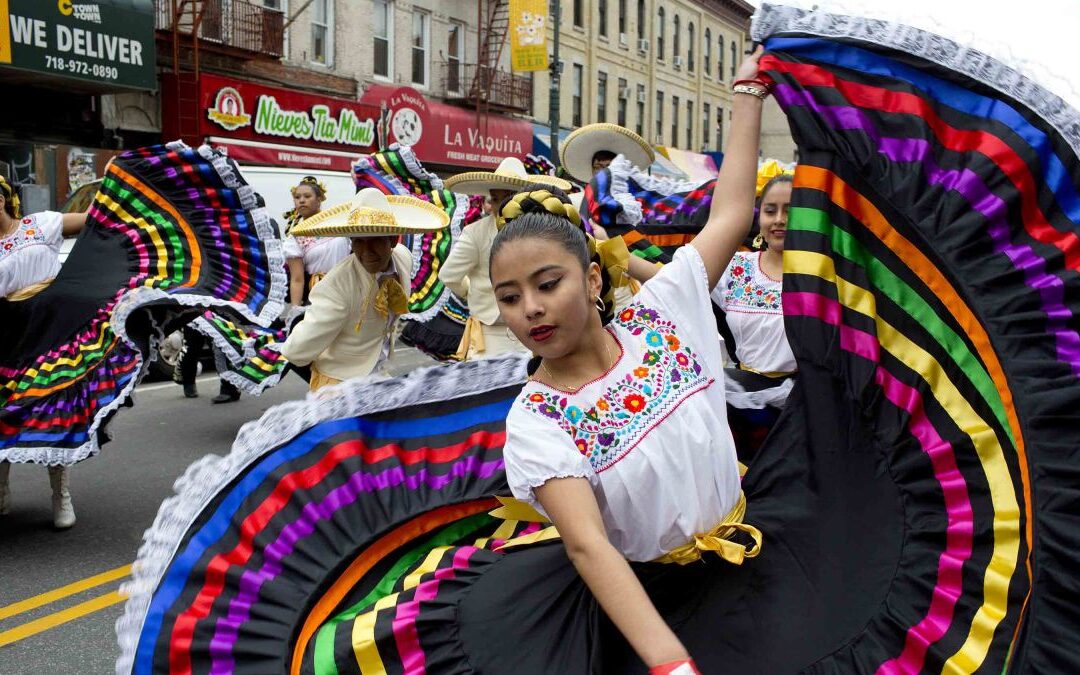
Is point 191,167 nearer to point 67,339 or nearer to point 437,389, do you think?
point 67,339

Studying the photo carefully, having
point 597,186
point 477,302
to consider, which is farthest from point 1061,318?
point 477,302

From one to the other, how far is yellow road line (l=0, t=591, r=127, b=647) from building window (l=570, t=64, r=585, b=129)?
30268 mm

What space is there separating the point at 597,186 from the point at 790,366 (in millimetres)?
1252

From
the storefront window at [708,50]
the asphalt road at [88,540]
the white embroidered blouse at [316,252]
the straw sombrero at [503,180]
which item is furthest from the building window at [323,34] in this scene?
the storefront window at [708,50]

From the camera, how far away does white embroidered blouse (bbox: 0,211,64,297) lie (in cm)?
546

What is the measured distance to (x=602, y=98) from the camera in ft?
116

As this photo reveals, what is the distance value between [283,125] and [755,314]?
17310mm

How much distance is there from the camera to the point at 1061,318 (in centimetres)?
178

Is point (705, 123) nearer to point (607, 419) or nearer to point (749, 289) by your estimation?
point (749, 289)

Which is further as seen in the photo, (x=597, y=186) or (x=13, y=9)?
(x=13, y=9)

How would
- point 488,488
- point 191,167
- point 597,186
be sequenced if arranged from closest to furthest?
point 488,488 → point 597,186 → point 191,167

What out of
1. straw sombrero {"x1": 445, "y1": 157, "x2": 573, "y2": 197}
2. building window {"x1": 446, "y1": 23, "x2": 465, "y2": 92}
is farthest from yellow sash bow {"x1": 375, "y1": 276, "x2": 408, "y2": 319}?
building window {"x1": 446, "y1": 23, "x2": 465, "y2": 92}

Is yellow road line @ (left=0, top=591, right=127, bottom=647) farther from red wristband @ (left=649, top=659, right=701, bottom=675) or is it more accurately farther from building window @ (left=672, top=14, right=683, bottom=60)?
building window @ (left=672, top=14, right=683, bottom=60)

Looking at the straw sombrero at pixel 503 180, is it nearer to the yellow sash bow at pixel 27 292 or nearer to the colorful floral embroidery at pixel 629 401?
the yellow sash bow at pixel 27 292
